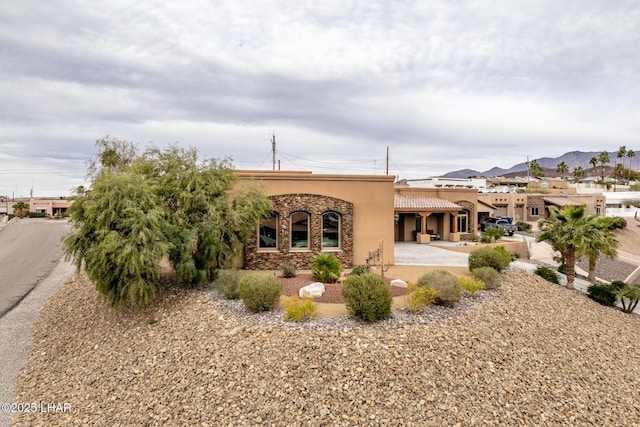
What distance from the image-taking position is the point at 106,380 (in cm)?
1088

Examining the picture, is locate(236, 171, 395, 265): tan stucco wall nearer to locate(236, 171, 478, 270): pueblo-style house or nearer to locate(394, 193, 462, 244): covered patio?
locate(236, 171, 478, 270): pueblo-style house

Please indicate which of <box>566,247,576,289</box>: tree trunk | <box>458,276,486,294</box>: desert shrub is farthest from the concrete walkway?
<box>458,276,486,294</box>: desert shrub

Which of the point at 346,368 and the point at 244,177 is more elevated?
the point at 244,177

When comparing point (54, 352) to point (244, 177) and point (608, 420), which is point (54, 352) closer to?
point (244, 177)

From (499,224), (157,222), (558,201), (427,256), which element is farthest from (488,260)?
(558,201)

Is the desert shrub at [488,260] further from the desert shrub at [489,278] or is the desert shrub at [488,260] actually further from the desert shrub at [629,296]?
the desert shrub at [629,296]

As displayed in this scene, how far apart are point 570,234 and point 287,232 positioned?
46.4 ft

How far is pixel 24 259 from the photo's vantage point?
27.0 metres

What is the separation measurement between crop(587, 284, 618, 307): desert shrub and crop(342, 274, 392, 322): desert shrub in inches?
510

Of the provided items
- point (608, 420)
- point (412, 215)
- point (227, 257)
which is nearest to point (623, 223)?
point (412, 215)

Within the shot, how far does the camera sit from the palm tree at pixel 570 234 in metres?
18.9

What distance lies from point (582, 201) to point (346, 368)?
60.5m

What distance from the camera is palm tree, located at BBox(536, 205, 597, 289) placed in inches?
745

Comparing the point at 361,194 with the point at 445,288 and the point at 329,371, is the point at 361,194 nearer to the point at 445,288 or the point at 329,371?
the point at 445,288
